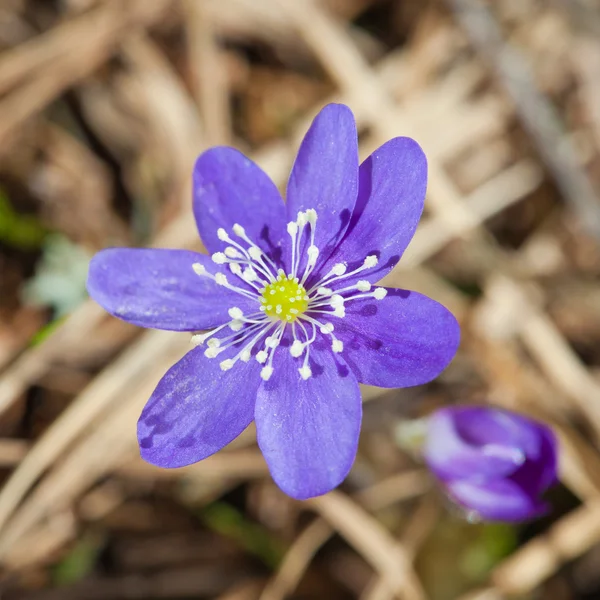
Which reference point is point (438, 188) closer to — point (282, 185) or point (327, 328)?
point (282, 185)

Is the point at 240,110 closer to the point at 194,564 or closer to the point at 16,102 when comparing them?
the point at 16,102

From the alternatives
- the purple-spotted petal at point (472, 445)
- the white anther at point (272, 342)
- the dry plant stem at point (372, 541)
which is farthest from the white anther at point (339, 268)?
the dry plant stem at point (372, 541)

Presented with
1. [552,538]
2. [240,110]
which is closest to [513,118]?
[240,110]

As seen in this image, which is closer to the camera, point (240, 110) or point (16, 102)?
point (16, 102)

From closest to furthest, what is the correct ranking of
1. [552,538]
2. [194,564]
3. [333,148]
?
[333,148] < [552,538] < [194,564]

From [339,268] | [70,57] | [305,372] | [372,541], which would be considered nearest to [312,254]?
[339,268]

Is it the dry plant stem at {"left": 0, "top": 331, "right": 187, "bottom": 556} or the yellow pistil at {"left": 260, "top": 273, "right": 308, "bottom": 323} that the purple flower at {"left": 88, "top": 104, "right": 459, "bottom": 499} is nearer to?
the yellow pistil at {"left": 260, "top": 273, "right": 308, "bottom": 323}

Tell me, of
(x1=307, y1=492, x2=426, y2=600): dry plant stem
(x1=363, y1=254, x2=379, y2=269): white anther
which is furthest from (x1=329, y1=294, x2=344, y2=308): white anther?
(x1=307, y1=492, x2=426, y2=600): dry plant stem
